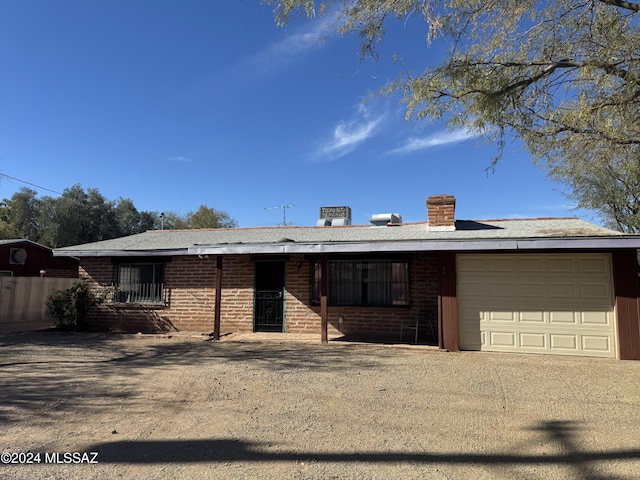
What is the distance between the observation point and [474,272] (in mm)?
9508

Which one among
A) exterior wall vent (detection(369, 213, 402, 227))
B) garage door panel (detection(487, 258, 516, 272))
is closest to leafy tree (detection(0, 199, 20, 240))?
exterior wall vent (detection(369, 213, 402, 227))

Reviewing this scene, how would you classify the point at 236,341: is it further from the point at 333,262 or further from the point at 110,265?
the point at 110,265

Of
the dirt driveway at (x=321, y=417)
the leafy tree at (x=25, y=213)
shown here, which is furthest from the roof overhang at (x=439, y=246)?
the leafy tree at (x=25, y=213)

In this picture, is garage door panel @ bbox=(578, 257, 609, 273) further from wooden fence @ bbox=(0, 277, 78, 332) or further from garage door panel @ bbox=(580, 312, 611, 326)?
wooden fence @ bbox=(0, 277, 78, 332)

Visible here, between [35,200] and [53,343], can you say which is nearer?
[53,343]

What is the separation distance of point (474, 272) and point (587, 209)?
46.9 feet

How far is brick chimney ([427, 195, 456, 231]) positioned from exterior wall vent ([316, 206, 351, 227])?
5.21 metres

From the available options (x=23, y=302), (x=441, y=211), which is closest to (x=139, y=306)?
(x=23, y=302)

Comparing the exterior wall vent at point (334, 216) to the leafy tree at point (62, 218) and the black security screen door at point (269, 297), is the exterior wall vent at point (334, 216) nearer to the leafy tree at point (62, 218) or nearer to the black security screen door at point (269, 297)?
the black security screen door at point (269, 297)

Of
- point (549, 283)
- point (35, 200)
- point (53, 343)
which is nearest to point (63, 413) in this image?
point (53, 343)

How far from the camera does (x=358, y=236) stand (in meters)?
12.0

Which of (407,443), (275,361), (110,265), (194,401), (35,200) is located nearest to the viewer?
(407,443)

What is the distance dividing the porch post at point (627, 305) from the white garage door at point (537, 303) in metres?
0.16

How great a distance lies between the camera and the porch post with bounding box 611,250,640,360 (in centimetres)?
839
